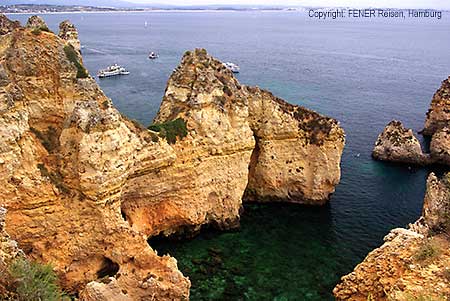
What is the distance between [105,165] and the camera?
27.0 meters

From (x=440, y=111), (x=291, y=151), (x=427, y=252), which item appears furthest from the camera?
(x=440, y=111)

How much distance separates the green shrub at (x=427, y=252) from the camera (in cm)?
1797

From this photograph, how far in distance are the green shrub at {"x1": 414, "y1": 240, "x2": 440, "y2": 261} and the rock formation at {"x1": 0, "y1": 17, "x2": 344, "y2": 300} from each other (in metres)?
13.8

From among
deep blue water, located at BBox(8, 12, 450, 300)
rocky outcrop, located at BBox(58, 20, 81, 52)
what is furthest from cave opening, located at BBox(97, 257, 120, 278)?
rocky outcrop, located at BBox(58, 20, 81, 52)

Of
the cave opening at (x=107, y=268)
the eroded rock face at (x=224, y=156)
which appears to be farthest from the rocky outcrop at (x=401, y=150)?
the cave opening at (x=107, y=268)

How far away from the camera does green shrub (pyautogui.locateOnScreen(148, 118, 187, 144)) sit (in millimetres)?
33312

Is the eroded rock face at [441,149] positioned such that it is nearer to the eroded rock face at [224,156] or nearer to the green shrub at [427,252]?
the eroded rock face at [224,156]

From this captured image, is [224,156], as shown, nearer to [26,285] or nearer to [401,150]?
[26,285]

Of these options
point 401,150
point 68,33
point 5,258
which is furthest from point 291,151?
point 68,33

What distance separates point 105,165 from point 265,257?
1413 cm

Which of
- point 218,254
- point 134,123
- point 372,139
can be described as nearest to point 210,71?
point 134,123

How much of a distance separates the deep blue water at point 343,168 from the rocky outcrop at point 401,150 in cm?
162

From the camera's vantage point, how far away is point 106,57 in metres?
123

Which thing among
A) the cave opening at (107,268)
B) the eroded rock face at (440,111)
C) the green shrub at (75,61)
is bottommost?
the cave opening at (107,268)
